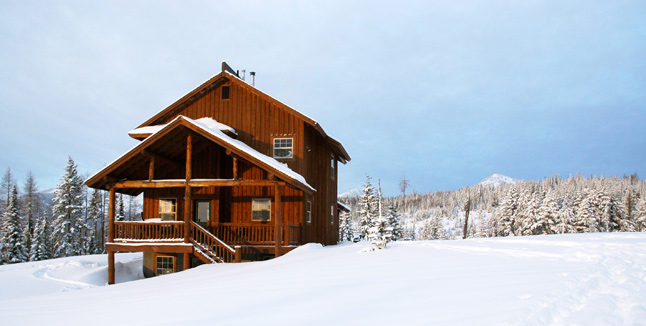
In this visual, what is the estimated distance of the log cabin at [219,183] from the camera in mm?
15867

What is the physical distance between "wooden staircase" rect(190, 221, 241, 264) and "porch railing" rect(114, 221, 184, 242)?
2.05ft

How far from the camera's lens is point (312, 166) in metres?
20.1

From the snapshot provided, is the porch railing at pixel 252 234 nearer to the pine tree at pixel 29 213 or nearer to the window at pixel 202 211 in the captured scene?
the window at pixel 202 211

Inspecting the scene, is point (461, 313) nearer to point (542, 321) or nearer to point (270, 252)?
point (542, 321)

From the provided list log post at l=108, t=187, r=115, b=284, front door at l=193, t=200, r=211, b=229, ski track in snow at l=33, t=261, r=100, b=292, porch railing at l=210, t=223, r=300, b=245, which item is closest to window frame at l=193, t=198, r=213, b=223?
front door at l=193, t=200, r=211, b=229

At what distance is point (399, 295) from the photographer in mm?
6516

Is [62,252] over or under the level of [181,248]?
under

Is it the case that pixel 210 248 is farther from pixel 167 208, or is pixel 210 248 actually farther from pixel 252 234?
pixel 167 208

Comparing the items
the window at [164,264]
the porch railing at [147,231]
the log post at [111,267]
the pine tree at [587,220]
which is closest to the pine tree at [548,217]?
the pine tree at [587,220]

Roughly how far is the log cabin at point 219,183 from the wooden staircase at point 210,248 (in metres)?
0.05

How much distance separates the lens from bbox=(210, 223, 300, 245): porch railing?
16.3 metres

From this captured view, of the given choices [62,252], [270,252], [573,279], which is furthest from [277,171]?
[62,252]

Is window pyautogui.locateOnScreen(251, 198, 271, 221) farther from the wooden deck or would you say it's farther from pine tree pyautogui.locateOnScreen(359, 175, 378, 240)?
pine tree pyautogui.locateOnScreen(359, 175, 378, 240)

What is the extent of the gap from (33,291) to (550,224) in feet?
145
